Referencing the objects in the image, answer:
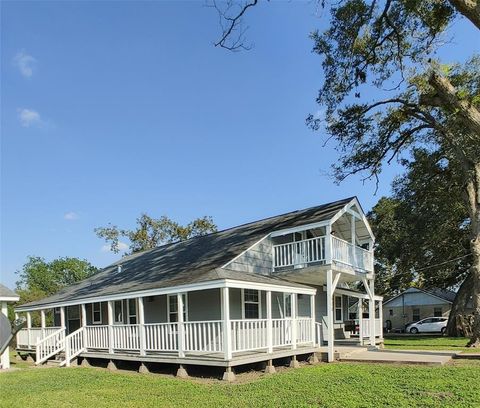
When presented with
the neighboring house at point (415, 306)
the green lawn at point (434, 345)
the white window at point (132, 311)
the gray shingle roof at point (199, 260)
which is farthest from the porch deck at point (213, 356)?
the neighboring house at point (415, 306)

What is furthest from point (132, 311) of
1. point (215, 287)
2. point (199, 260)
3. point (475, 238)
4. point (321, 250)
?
point (475, 238)

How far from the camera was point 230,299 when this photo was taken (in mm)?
16188

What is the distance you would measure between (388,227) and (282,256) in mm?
25347

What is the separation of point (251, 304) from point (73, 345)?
7.24 metres

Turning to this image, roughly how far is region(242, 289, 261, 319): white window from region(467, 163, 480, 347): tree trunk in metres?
9.49

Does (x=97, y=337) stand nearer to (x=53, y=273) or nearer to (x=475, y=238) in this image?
(x=475, y=238)

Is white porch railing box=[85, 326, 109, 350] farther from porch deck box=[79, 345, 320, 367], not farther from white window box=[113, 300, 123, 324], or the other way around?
white window box=[113, 300, 123, 324]

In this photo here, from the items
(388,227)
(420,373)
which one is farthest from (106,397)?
(388,227)

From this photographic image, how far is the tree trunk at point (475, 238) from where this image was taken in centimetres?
1945

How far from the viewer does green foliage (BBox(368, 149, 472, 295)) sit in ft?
84.3

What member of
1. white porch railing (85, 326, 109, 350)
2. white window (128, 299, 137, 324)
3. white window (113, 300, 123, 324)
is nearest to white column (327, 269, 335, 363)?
white porch railing (85, 326, 109, 350)

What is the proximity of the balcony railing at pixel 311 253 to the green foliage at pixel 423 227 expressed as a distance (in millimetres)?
8618

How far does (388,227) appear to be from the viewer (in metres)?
40.7

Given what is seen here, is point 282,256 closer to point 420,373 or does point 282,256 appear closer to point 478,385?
point 420,373
